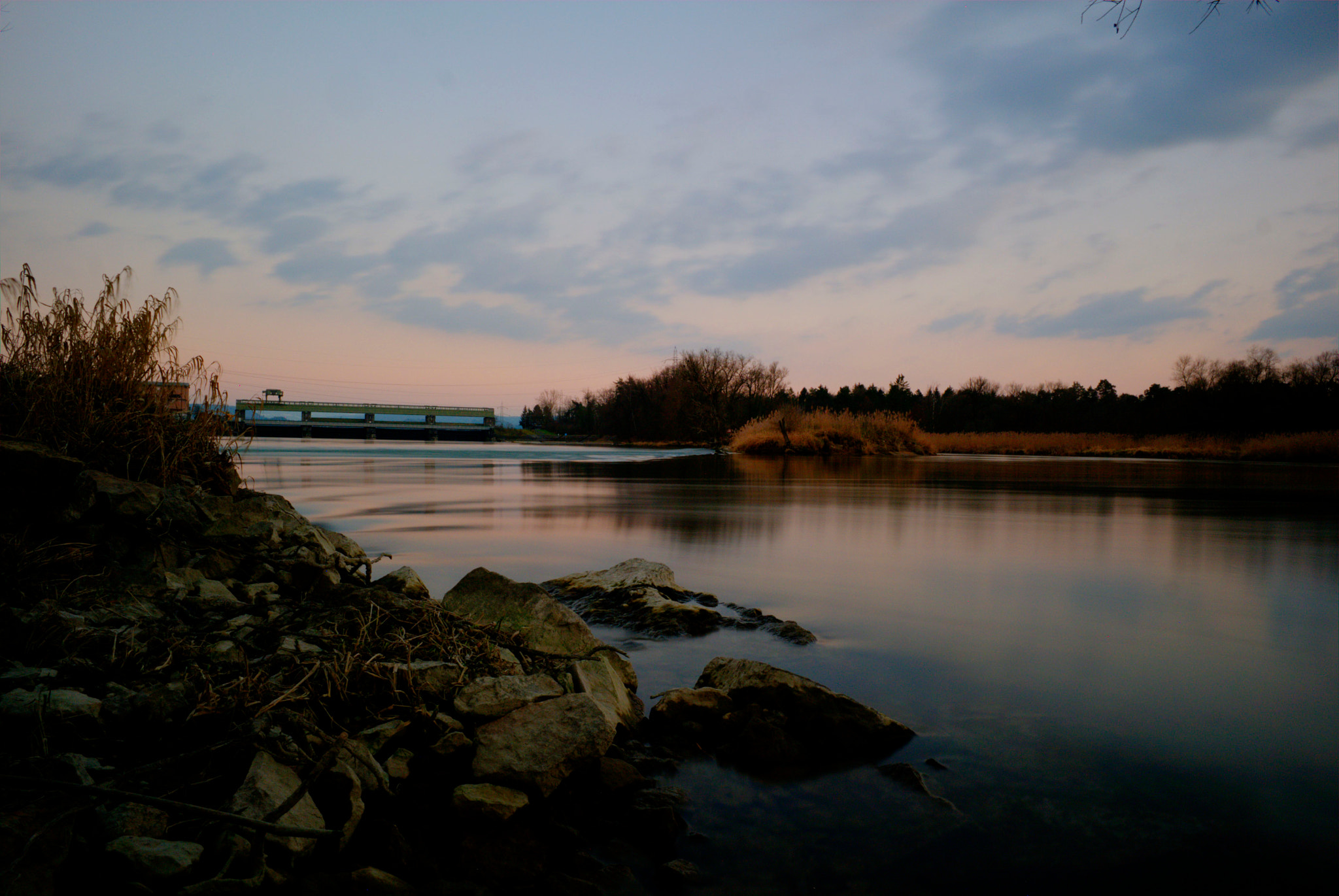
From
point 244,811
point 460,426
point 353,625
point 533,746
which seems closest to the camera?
point 244,811

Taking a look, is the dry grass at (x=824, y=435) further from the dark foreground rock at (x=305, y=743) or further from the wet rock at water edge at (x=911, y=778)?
the wet rock at water edge at (x=911, y=778)

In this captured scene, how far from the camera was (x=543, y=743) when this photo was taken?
2.94 metres

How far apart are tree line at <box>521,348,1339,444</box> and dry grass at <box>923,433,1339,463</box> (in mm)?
2841

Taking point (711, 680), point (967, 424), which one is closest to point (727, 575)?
point (711, 680)

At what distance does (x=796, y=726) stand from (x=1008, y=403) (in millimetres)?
83014

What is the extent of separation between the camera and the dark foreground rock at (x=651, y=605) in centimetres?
555

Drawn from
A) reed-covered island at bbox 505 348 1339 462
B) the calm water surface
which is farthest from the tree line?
the calm water surface

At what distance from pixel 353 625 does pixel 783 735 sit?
2.27 metres

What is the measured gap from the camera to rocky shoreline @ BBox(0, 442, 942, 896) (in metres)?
2.30

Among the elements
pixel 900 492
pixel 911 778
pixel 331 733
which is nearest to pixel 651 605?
pixel 911 778

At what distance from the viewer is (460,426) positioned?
10744cm

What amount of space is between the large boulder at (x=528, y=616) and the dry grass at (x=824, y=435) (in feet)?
116

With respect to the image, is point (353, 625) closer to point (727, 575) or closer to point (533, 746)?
point (533, 746)

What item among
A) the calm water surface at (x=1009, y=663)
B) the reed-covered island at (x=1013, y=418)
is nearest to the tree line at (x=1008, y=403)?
the reed-covered island at (x=1013, y=418)
